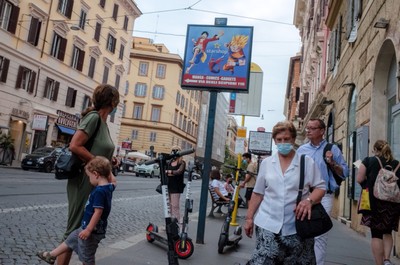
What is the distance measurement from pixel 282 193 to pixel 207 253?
281 centimetres

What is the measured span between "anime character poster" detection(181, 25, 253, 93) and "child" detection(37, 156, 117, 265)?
340 cm

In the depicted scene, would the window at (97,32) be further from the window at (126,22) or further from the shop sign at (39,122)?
the shop sign at (39,122)

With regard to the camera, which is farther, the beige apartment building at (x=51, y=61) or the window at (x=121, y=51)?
the window at (x=121, y=51)

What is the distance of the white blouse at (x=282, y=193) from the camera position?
2.97 meters

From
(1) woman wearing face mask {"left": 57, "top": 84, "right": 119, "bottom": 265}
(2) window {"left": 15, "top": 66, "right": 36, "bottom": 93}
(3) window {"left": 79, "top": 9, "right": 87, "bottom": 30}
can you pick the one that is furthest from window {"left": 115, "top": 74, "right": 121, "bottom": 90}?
(1) woman wearing face mask {"left": 57, "top": 84, "right": 119, "bottom": 265}

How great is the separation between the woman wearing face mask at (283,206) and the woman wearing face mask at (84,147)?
4.23ft

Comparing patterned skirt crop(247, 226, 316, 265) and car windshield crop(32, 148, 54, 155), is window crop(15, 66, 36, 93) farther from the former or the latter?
patterned skirt crop(247, 226, 316, 265)

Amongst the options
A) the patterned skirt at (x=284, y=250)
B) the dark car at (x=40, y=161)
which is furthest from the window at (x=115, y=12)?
the patterned skirt at (x=284, y=250)

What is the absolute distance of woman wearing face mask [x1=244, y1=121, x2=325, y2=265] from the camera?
2.95 meters

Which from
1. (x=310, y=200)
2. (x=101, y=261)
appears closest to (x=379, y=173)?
(x=310, y=200)

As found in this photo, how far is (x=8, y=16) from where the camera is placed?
23562mm

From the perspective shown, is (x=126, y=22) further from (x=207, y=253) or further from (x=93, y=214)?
(x=93, y=214)

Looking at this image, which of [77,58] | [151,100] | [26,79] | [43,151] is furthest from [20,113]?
[151,100]

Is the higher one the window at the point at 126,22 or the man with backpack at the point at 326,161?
the window at the point at 126,22
